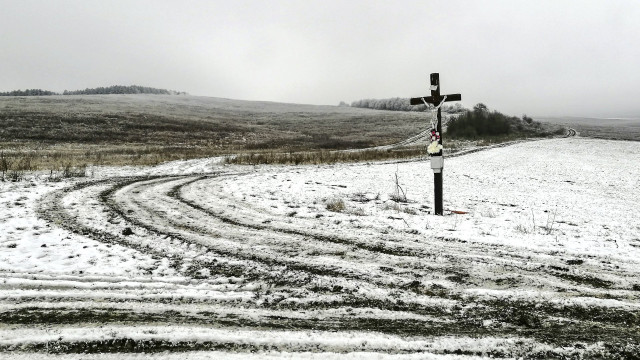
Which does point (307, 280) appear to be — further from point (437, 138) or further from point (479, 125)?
point (479, 125)

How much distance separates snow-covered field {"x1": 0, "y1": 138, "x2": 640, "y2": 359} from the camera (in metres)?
3.39

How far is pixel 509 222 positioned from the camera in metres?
8.64

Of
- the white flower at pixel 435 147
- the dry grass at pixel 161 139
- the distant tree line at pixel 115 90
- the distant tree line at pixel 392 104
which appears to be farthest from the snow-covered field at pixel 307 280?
the distant tree line at pixel 115 90

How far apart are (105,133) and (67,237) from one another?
44.9 metres

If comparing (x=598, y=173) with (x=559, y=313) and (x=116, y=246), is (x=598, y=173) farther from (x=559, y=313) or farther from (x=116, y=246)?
(x=116, y=246)

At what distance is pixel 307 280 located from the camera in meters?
4.83

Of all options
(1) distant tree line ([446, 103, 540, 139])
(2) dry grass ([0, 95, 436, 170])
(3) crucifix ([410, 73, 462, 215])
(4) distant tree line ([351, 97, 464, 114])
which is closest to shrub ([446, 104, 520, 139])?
(1) distant tree line ([446, 103, 540, 139])

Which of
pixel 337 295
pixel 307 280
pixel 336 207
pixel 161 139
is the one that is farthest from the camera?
pixel 161 139

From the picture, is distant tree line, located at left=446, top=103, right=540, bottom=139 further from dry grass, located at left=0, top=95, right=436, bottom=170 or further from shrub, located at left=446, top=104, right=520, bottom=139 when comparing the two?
dry grass, located at left=0, top=95, right=436, bottom=170

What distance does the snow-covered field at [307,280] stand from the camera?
3.39 meters

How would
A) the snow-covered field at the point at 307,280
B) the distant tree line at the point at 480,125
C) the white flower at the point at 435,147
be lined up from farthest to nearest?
the distant tree line at the point at 480,125 → the white flower at the point at 435,147 → the snow-covered field at the point at 307,280

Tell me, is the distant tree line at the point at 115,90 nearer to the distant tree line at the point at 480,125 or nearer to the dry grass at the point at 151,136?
the dry grass at the point at 151,136

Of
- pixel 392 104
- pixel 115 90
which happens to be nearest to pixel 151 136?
pixel 392 104

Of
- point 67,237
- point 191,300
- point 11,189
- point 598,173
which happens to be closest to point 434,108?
point 191,300
